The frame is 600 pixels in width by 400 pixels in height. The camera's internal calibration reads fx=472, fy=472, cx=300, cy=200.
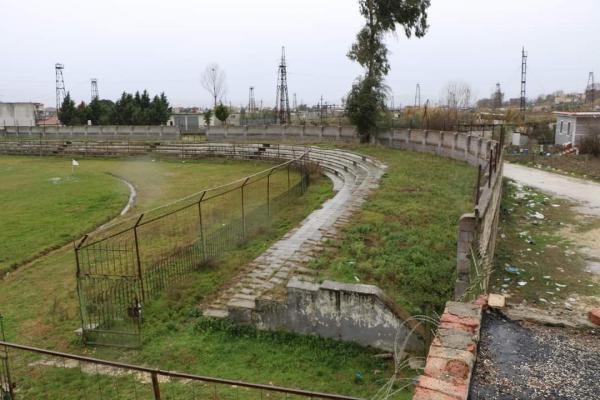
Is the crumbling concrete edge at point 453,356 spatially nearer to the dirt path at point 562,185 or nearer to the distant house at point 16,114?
the dirt path at point 562,185

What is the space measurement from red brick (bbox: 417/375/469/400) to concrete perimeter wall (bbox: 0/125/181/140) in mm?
43602

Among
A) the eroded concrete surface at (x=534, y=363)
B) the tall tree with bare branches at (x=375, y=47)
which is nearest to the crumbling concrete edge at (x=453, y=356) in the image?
the eroded concrete surface at (x=534, y=363)

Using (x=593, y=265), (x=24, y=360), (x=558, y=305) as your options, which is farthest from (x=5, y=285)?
(x=593, y=265)

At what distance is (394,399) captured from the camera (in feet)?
18.6

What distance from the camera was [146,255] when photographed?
1187 centimetres

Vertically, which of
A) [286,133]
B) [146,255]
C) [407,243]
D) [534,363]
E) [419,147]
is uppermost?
[286,133]

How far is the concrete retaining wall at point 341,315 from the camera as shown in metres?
6.89

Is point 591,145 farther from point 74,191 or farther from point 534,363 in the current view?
point 534,363

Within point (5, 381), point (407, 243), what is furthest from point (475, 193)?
point (5, 381)

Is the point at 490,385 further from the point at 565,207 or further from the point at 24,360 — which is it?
the point at 565,207

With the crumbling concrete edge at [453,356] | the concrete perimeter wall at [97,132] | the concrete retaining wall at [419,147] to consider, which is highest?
the concrete perimeter wall at [97,132]

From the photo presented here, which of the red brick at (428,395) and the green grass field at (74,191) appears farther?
the green grass field at (74,191)

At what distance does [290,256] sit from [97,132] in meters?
44.3

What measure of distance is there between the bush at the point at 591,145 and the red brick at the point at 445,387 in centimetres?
3026
